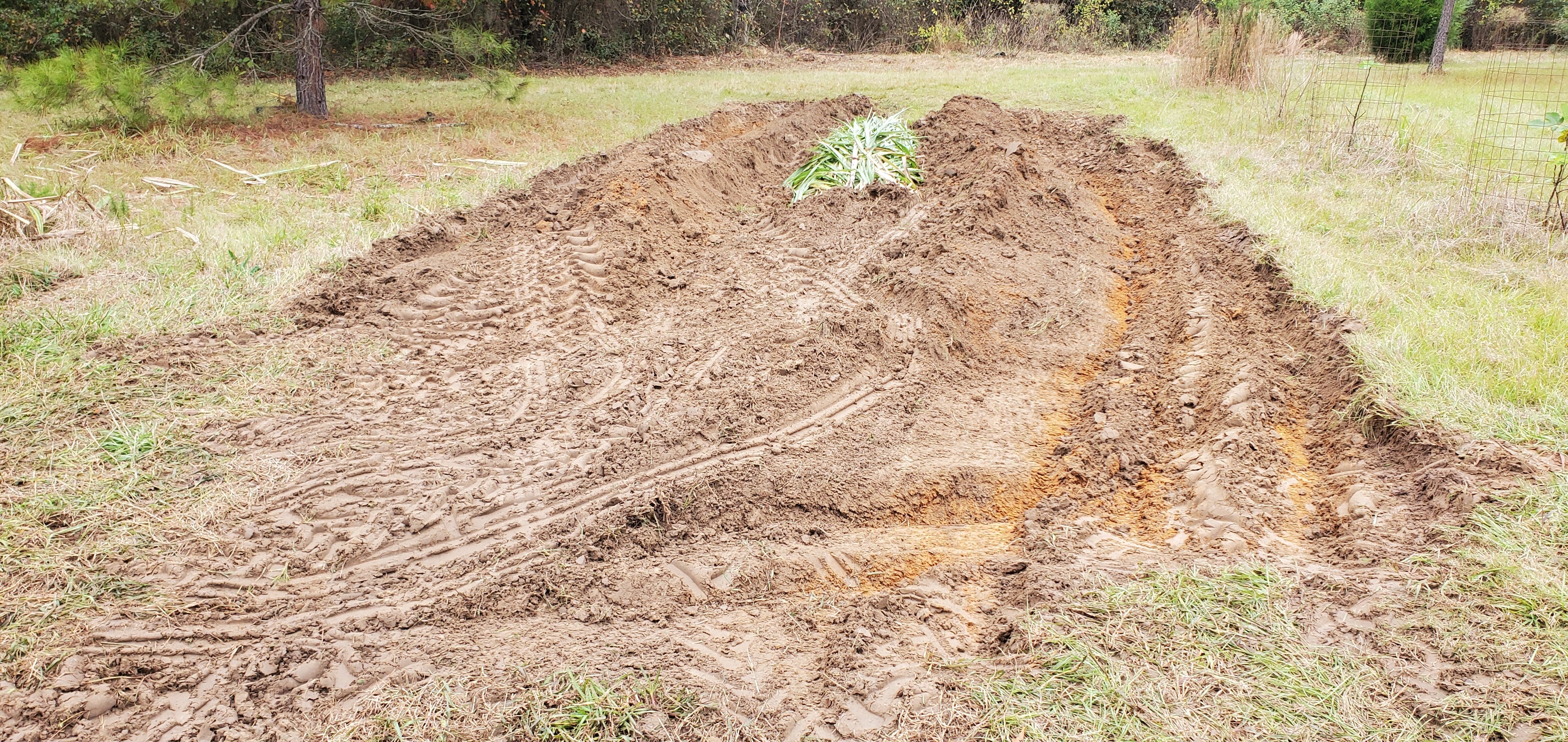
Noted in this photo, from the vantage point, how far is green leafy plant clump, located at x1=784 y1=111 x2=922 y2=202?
21.1 ft

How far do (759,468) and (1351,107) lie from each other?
26.1ft

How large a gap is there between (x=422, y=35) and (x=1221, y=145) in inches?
300

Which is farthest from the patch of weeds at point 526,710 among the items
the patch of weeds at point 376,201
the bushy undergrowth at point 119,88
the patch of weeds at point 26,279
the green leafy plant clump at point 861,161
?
the bushy undergrowth at point 119,88

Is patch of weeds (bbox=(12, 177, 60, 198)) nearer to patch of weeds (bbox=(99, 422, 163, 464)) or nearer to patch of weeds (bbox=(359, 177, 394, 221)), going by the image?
patch of weeds (bbox=(359, 177, 394, 221))

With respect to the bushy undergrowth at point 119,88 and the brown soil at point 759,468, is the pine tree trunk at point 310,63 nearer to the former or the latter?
the bushy undergrowth at point 119,88

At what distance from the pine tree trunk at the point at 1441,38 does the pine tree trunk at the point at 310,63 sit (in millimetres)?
15422

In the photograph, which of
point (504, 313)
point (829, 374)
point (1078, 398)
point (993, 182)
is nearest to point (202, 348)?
point (504, 313)

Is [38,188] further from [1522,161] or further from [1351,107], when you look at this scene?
[1351,107]

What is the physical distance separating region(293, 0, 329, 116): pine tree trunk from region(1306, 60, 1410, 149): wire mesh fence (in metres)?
9.33

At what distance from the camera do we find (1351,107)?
812cm

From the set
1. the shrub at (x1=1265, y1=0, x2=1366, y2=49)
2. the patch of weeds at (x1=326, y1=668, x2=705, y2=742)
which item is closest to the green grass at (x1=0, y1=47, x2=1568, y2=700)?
the patch of weeds at (x1=326, y1=668, x2=705, y2=742)

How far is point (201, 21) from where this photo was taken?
12477 mm

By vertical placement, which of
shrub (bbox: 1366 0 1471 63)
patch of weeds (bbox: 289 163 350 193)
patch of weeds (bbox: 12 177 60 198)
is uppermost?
shrub (bbox: 1366 0 1471 63)

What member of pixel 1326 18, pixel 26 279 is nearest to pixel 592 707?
pixel 26 279
